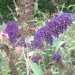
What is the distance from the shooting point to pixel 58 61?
2859 millimetres

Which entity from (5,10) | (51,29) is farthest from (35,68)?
(5,10)

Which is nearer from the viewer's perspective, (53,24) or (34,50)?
(53,24)

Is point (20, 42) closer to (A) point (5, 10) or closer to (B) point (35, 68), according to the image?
(B) point (35, 68)

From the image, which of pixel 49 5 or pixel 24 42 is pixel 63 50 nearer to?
pixel 24 42

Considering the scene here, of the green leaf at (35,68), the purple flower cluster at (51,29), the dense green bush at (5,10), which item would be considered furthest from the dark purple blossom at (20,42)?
the dense green bush at (5,10)

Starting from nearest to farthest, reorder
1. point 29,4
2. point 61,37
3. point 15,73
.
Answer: point 15,73, point 29,4, point 61,37

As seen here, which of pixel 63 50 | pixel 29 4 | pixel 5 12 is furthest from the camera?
pixel 5 12

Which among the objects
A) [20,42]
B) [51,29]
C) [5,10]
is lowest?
[5,10]

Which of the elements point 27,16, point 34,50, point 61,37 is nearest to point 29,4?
point 27,16

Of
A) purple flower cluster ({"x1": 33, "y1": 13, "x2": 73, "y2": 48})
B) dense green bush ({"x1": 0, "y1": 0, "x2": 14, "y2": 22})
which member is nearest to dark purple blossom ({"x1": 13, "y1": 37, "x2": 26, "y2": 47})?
purple flower cluster ({"x1": 33, "y1": 13, "x2": 73, "y2": 48})

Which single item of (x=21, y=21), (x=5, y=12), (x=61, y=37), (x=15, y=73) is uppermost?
(x=21, y=21)

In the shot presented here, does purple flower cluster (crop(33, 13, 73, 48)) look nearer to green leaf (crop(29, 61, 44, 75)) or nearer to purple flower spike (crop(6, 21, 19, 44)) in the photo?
purple flower spike (crop(6, 21, 19, 44))

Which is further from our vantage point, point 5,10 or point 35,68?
point 5,10

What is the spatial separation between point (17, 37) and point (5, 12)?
20.1 ft
